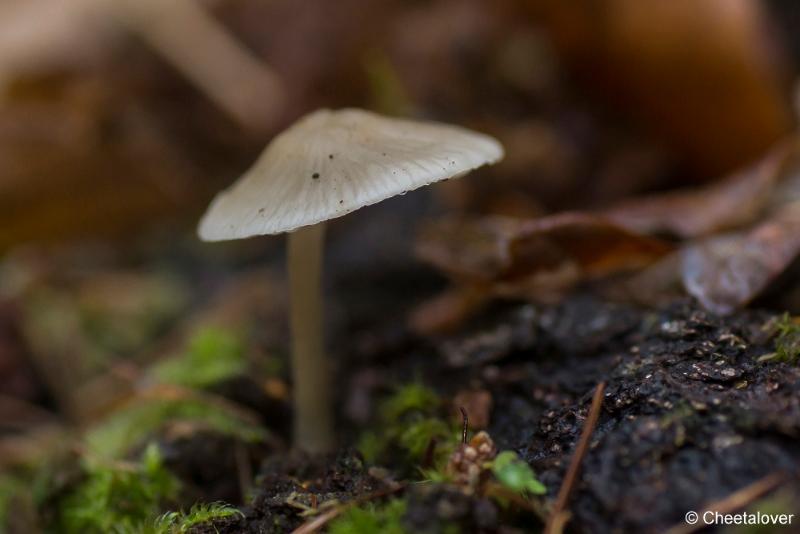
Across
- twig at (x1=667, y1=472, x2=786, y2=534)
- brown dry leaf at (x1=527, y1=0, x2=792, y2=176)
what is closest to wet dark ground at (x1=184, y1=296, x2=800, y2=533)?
twig at (x1=667, y1=472, x2=786, y2=534)

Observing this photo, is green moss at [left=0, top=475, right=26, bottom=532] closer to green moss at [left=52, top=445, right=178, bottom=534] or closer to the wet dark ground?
green moss at [left=52, top=445, right=178, bottom=534]

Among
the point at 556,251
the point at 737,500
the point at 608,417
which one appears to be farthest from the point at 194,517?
the point at 556,251

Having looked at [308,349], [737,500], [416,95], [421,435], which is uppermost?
[416,95]

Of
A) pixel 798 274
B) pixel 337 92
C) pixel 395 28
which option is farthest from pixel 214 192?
pixel 798 274

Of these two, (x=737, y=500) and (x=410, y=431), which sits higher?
(x=410, y=431)

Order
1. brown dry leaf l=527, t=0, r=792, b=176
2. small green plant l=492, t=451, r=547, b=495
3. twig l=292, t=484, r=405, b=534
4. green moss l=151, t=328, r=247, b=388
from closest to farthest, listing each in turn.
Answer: small green plant l=492, t=451, r=547, b=495 < twig l=292, t=484, r=405, b=534 < green moss l=151, t=328, r=247, b=388 < brown dry leaf l=527, t=0, r=792, b=176

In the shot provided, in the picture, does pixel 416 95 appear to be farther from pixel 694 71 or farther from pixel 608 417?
pixel 608 417

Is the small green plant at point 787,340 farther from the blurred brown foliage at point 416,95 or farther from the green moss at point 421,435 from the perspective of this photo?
the blurred brown foliage at point 416,95
